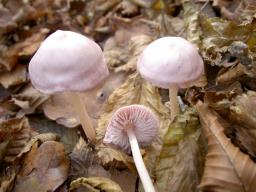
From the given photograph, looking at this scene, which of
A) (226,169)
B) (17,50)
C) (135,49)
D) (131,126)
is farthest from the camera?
(17,50)

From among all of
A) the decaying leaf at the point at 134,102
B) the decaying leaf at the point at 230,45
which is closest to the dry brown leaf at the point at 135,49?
the decaying leaf at the point at 134,102

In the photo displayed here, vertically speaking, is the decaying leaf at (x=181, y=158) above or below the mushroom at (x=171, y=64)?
below

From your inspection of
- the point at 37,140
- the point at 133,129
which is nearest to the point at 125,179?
the point at 133,129

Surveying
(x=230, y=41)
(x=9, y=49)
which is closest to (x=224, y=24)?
(x=230, y=41)

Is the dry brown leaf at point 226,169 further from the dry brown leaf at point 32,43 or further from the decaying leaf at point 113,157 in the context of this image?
the dry brown leaf at point 32,43

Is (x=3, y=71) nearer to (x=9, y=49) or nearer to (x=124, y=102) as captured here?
(x=9, y=49)

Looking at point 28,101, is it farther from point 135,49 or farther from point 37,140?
point 135,49
